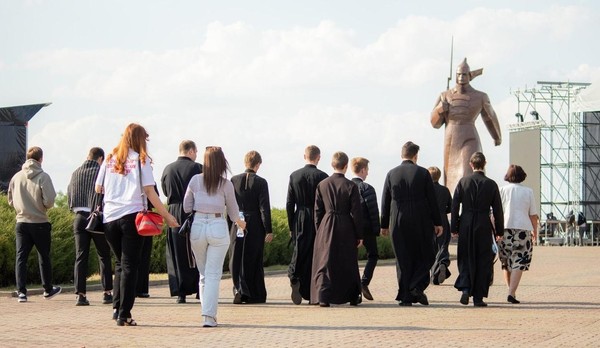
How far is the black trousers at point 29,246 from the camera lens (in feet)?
46.1

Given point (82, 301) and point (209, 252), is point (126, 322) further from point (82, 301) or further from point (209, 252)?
point (82, 301)

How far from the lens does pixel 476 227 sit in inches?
538

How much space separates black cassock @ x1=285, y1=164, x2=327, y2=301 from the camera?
45.9ft

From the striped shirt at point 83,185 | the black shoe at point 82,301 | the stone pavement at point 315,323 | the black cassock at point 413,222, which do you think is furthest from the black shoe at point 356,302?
the striped shirt at point 83,185

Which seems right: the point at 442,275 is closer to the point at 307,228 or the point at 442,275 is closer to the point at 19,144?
the point at 307,228

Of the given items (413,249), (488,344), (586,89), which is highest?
(586,89)

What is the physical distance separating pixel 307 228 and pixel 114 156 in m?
4.05

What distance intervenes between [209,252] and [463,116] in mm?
19957

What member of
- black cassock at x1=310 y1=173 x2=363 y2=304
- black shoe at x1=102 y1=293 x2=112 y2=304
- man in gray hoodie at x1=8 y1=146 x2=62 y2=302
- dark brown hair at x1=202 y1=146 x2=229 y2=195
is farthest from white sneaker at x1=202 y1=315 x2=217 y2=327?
man in gray hoodie at x1=8 y1=146 x2=62 y2=302

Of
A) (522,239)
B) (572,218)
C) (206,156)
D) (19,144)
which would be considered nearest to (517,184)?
(522,239)

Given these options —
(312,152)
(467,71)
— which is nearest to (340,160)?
(312,152)

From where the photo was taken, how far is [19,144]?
84.5ft

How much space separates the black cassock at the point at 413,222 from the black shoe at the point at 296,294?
3.74ft

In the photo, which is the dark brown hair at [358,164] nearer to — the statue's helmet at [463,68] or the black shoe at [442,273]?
the black shoe at [442,273]
